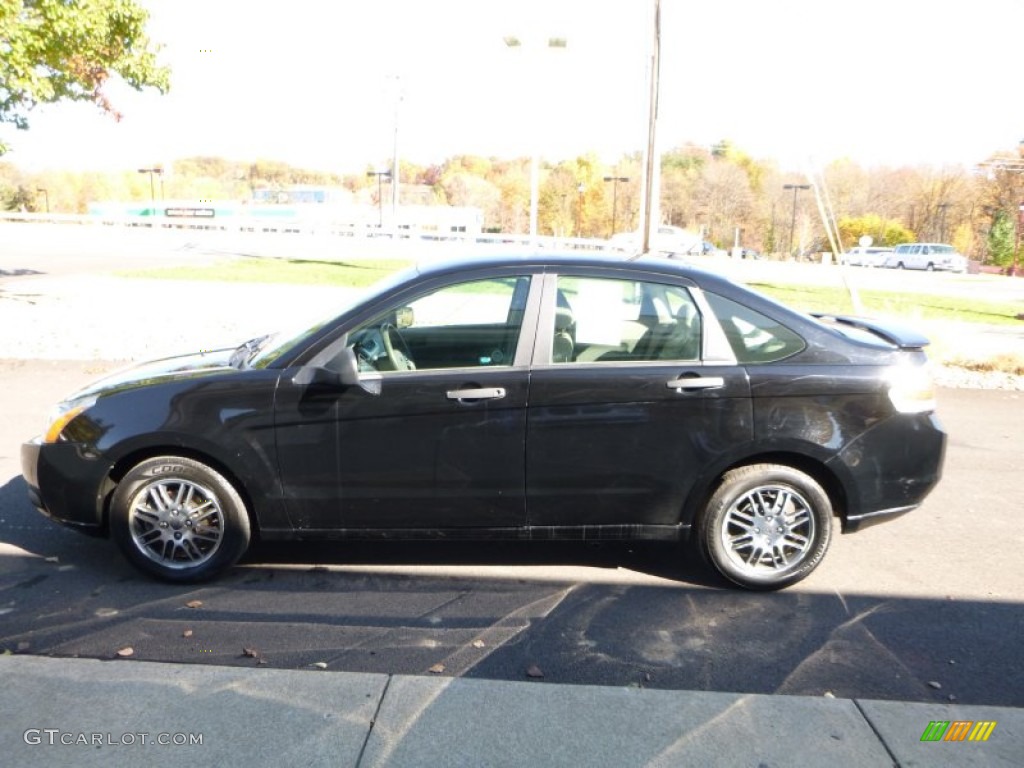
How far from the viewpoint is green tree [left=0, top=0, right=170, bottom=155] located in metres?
12.1

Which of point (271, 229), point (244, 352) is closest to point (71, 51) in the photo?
point (244, 352)

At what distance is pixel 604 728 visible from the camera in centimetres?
312

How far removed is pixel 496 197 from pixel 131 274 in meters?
71.3

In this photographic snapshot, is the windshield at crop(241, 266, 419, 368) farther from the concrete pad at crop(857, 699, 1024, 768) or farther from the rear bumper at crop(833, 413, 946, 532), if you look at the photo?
the concrete pad at crop(857, 699, 1024, 768)

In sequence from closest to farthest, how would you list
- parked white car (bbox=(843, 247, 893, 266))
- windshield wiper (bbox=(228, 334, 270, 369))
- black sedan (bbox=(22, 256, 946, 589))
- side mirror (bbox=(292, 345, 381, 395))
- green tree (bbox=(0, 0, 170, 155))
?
1. side mirror (bbox=(292, 345, 381, 395))
2. black sedan (bbox=(22, 256, 946, 589))
3. windshield wiper (bbox=(228, 334, 270, 369))
4. green tree (bbox=(0, 0, 170, 155))
5. parked white car (bbox=(843, 247, 893, 266))

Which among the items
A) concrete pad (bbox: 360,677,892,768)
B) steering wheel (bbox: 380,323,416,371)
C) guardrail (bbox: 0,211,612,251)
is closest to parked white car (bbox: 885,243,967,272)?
guardrail (bbox: 0,211,612,251)

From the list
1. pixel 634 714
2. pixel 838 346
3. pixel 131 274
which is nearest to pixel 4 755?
pixel 634 714

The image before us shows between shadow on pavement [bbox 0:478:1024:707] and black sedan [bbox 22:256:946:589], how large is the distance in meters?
0.27

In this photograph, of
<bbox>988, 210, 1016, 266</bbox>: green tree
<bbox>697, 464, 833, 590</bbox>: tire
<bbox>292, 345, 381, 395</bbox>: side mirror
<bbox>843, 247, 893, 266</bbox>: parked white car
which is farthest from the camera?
<bbox>988, 210, 1016, 266</bbox>: green tree

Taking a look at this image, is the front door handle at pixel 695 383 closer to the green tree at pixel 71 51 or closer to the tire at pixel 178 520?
the tire at pixel 178 520

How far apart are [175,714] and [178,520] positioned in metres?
1.35

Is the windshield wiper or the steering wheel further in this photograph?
the windshield wiper

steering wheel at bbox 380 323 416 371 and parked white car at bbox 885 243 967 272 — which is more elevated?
parked white car at bbox 885 243 967 272

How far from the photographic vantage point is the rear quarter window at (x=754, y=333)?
172 inches
